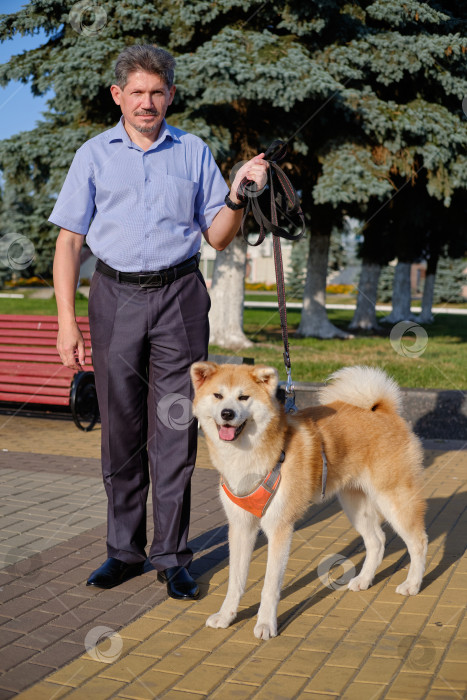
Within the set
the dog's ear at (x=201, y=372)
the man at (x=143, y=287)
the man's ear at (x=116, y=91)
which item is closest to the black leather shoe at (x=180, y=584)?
the man at (x=143, y=287)

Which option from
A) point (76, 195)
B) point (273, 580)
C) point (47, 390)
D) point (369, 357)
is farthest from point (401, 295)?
point (273, 580)

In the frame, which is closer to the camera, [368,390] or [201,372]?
[201,372]

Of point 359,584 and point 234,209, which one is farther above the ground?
point 234,209

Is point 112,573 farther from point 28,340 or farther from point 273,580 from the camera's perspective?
point 28,340

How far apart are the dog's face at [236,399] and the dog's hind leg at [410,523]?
2.95 feet

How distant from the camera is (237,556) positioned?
3.61m

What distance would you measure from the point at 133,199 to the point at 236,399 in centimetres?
121

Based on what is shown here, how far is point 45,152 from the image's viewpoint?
13867 mm

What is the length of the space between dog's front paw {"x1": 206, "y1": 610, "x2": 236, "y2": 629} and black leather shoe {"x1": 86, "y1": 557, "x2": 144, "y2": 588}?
727 mm

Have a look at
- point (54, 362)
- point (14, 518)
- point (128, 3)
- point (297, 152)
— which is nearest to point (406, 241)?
point (297, 152)

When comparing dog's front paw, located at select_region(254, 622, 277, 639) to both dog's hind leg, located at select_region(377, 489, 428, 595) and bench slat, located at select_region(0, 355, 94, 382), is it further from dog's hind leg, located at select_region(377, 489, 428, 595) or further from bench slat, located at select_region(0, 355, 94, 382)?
bench slat, located at select_region(0, 355, 94, 382)

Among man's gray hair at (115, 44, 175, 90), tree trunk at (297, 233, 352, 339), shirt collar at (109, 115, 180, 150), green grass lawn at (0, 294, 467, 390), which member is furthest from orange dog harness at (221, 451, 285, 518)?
tree trunk at (297, 233, 352, 339)

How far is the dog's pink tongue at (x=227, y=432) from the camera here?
344 centimetres

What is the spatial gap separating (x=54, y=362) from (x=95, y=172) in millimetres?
5564
